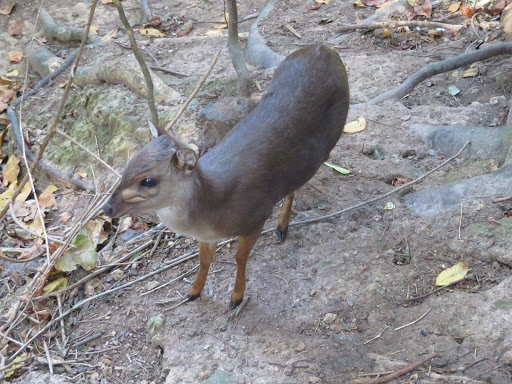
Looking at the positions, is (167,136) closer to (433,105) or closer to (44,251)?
(44,251)

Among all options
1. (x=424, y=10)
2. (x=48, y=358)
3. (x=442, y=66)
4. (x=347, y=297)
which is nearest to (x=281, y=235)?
(x=347, y=297)

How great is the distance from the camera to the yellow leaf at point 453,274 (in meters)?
3.54

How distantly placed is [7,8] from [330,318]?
7.06 metres

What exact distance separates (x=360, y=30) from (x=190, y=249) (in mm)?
3837

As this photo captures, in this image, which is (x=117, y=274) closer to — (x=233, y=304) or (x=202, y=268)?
(x=202, y=268)

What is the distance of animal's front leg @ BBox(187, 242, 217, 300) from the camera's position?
373 centimetres

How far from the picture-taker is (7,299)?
4.52m

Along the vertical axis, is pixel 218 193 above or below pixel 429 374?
above

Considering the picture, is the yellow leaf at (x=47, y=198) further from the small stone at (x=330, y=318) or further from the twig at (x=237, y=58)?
the small stone at (x=330, y=318)

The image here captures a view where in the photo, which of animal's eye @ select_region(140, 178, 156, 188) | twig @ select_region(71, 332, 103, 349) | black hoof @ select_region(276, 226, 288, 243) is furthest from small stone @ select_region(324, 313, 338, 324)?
twig @ select_region(71, 332, 103, 349)

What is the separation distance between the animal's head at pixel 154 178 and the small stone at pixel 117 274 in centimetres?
130

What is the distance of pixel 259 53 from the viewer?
6.79m

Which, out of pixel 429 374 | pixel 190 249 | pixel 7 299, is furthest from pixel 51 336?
pixel 429 374

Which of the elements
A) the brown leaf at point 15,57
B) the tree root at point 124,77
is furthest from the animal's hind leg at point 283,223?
the brown leaf at point 15,57
